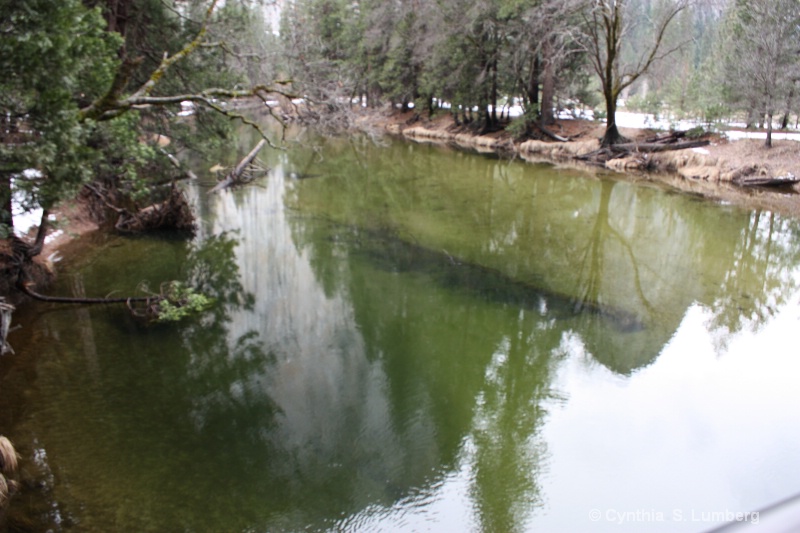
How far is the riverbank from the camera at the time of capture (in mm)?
16759

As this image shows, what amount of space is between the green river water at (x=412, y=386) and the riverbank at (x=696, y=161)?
5095 mm

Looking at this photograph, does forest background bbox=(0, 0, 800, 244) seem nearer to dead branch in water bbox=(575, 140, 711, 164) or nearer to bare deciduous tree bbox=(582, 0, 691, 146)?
bare deciduous tree bbox=(582, 0, 691, 146)

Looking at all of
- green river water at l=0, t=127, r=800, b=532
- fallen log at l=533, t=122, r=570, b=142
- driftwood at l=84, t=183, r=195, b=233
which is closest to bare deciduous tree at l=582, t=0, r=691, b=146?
fallen log at l=533, t=122, r=570, b=142

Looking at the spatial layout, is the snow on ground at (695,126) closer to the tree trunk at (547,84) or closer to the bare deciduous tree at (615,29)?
the tree trunk at (547,84)

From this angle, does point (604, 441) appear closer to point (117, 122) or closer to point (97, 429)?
point (97, 429)

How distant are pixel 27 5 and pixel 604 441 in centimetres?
626

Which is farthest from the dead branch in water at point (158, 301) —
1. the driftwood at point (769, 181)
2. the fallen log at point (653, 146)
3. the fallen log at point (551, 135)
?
the fallen log at point (551, 135)

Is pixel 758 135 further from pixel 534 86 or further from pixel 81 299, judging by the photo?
pixel 81 299

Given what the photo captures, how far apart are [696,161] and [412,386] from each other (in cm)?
1719

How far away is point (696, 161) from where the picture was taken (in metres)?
19.5

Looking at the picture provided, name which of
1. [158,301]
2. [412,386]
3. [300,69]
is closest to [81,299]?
[158,301]

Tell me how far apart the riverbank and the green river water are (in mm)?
5095

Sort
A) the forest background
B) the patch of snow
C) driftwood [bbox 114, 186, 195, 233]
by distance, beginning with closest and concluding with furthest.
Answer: the forest background
driftwood [bbox 114, 186, 195, 233]
the patch of snow

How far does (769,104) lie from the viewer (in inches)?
701
